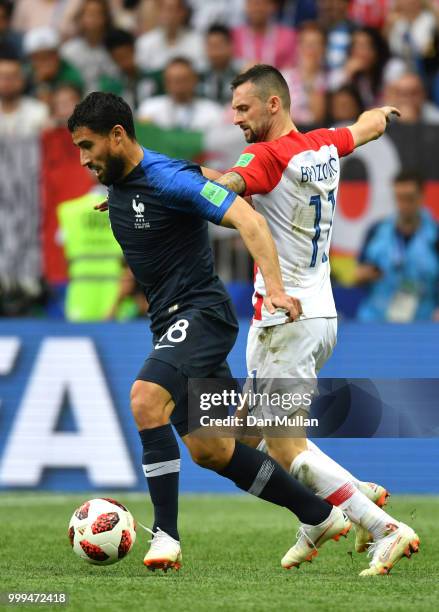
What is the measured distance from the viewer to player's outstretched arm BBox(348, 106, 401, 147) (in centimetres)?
688

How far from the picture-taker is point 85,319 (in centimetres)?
1174

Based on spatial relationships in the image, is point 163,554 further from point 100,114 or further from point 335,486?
point 100,114

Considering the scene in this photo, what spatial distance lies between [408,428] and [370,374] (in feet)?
9.24

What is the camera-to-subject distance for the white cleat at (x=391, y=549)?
20.5 ft

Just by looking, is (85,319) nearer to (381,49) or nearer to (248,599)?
(381,49)

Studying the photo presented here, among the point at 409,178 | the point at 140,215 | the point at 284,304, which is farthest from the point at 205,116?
the point at 284,304

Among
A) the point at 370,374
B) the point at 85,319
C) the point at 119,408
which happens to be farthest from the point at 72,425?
the point at 370,374

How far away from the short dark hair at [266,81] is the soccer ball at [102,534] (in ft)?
7.07

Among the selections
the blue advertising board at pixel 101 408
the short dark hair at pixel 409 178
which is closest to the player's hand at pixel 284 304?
the blue advertising board at pixel 101 408

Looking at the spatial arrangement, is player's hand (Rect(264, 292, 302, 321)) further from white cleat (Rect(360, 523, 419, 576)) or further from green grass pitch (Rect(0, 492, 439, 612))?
white cleat (Rect(360, 523, 419, 576))

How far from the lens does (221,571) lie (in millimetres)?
6469

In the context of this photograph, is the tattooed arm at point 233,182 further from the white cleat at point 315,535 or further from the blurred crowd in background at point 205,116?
the blurred crowd in background at point 205,116

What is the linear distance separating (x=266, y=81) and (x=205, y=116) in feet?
21.8

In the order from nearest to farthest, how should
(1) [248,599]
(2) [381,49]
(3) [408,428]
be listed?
(1) [248,599] → (3) [408,428] → (2) [381,49]
